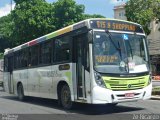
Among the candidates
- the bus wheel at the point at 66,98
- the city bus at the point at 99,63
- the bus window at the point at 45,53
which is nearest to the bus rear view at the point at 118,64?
the city bus at the point at 99,63


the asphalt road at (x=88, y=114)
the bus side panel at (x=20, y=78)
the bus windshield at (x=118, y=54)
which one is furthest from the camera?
the bus side panel at (x=20, y=78)

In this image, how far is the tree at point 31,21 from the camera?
120ft

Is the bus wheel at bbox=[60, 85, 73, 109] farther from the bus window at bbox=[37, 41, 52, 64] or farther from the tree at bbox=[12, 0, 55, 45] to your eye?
the tree at bbox=[12, 0, 55, 45]

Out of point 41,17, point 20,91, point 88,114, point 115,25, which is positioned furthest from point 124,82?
point 41,17

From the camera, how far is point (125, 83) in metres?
13.4

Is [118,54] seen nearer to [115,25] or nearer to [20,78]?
[115,25]

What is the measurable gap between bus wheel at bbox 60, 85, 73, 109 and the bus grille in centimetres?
218

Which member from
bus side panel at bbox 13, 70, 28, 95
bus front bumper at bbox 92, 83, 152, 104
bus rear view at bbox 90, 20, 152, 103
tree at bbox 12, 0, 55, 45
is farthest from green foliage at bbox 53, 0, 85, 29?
bus front bumper at bbox 92, 83, 152, 104

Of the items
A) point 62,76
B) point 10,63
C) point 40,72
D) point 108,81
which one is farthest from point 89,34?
point 10,63

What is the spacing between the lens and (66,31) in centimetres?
1527

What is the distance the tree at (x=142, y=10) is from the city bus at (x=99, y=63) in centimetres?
907

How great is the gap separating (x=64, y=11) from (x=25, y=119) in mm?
24914

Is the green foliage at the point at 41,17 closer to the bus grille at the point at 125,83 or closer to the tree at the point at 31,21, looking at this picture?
the tree at the point at 31,21

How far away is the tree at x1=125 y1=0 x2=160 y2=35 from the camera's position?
23984 millimetres
